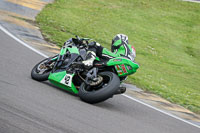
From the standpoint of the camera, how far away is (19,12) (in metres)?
15.5

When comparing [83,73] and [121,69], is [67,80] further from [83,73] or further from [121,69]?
[121,69]

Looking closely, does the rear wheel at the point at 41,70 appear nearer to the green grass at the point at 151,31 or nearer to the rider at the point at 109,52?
the rider at the point at 109,52

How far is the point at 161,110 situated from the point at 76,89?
2241 mm

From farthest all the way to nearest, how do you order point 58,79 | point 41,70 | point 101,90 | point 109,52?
point 41,70
point 58,79
point 109,52
point 101,90

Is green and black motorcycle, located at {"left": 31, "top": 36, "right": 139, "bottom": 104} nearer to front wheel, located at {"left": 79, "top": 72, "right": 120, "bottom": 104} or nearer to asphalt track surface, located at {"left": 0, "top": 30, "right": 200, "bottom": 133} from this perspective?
front wheel, located at {"left": 79, "top": 72, "right": 120, "bottom": 104}

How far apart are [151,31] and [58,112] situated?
50.4ft

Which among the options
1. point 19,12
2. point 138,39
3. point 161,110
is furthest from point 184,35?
point 161,110

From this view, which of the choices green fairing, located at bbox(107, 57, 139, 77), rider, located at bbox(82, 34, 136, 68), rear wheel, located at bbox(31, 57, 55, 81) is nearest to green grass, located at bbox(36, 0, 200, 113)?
rider, located at bbox(82, 34, 136, 68)

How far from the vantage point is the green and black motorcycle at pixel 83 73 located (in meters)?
6.41

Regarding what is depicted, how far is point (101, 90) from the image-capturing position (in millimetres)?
6305

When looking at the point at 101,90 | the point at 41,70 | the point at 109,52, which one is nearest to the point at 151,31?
the point at 41,70

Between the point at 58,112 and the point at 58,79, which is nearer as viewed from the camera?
the point at 58,112

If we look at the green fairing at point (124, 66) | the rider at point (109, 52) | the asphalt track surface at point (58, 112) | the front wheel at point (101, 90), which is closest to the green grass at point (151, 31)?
the asphalt track surface at point (58, 112)

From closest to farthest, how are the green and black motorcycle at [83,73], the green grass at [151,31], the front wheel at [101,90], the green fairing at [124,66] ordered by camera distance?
the front wheel at [101,90] < the green and black motorcycle at [83,73] < the green fairing at [124,66] < the green grass at [151,31]
